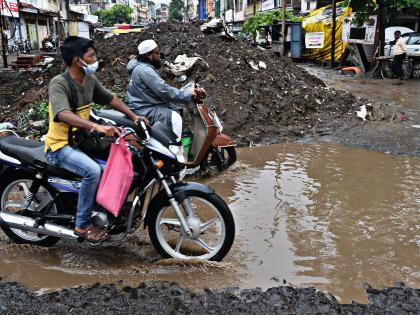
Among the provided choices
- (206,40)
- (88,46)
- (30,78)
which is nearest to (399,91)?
(206,40)

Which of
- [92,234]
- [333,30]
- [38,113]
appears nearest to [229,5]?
[333,30]

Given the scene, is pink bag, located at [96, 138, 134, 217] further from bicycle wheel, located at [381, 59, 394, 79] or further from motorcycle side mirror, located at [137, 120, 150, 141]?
bicycle wheel, located at [381, 59, 394, 79]

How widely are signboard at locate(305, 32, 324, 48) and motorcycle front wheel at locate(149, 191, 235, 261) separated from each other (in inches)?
903

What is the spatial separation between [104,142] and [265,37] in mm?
26619

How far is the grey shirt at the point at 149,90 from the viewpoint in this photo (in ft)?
17.9

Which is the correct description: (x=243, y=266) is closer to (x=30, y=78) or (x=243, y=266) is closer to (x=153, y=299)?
(x=153, y=299)

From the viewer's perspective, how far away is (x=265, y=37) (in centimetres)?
2888

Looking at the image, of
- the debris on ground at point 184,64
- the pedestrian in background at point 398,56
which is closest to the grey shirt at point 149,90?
the debris on ground at point 184,64

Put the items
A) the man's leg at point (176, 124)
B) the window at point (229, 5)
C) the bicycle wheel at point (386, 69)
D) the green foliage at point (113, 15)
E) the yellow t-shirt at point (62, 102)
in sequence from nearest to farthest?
the yellow t-shirt at point (62, 102)
the man's leg at point (176, 124)
the bicycle wheel at point (386, 69)
the window at point (229, 5)
the green foliage at point (113, 15)

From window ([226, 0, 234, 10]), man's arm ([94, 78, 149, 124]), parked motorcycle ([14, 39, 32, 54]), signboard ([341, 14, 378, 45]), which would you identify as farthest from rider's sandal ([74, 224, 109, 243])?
window ([226, 0, 234, 10])

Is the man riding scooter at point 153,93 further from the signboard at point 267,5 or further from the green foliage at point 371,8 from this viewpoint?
the signboard at point 267,5

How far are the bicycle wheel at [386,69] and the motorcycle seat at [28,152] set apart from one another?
17.0 meters

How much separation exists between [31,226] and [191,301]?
164cm

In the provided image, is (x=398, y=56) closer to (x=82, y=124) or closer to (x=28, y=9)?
(x=82, y=124)
